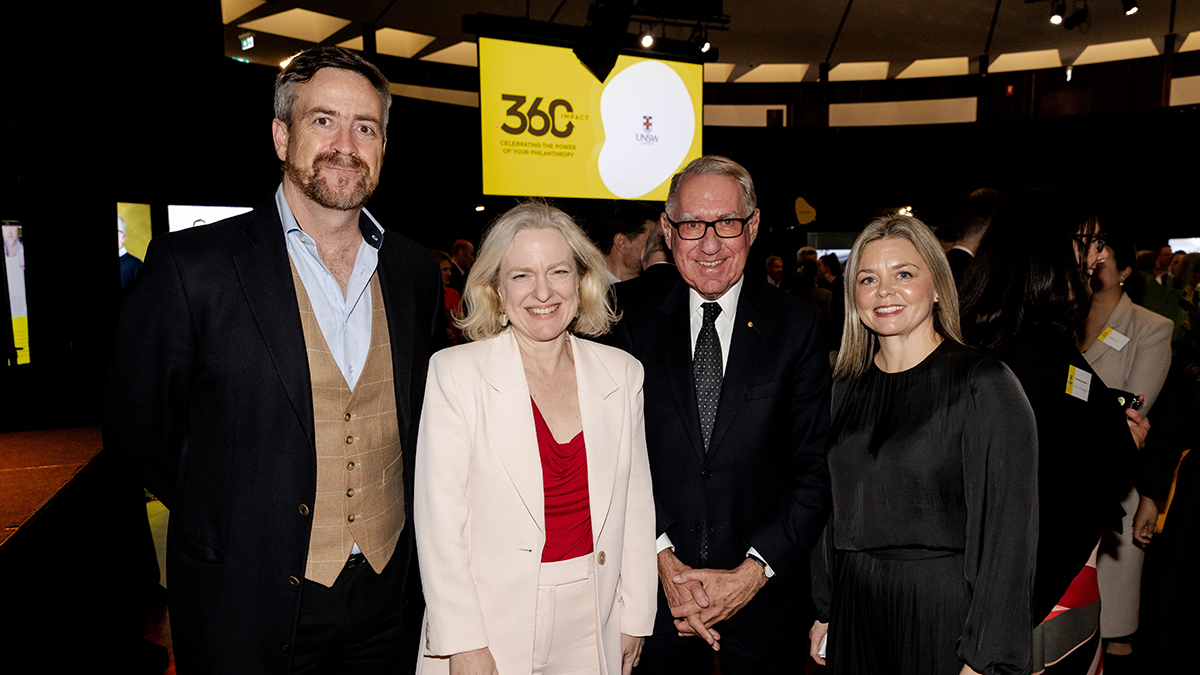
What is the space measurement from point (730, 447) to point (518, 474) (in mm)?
625

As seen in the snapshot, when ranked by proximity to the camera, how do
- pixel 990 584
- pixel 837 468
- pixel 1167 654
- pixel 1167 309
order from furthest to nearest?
pixel 1167 309
pixel 1167 654
pixel 837 468
pixel 990 584

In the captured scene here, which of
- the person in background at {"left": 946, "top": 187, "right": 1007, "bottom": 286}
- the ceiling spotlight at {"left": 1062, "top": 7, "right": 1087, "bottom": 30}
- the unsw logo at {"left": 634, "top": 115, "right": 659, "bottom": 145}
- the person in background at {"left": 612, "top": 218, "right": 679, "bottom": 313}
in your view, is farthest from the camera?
the ceiling spotlight at {"left": 1062, "top": 7, "right": 1087, "bottom": 30}

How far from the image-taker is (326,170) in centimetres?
182

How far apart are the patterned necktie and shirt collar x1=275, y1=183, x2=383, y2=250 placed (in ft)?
3.28

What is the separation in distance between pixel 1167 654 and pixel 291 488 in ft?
9.42

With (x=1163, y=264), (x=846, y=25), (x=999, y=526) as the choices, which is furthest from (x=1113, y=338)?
(x=846, y=25)

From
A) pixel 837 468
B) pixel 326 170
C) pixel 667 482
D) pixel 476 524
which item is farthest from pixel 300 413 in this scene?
pixel 837 468

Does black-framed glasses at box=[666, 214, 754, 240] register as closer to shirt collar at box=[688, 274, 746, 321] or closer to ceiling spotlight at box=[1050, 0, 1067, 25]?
shirt collar at box=[688, 274, 746, 321]

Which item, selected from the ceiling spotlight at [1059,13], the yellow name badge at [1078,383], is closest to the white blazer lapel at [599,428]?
the yellow name badge at [1078,383]

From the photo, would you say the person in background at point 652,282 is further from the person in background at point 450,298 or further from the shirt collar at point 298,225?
the person in background at point 450,298

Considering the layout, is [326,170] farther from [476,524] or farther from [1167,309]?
[1167,309]

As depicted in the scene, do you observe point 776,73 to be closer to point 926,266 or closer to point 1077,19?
point 1077,19

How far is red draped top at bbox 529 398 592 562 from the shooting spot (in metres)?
1.83

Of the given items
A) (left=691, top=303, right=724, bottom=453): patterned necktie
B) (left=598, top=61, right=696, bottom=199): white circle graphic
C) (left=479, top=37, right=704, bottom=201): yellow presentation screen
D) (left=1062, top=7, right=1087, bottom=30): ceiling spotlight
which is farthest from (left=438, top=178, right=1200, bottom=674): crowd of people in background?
(left=1062, top=7, right=1087, bottom=30): ceiling spotlight
